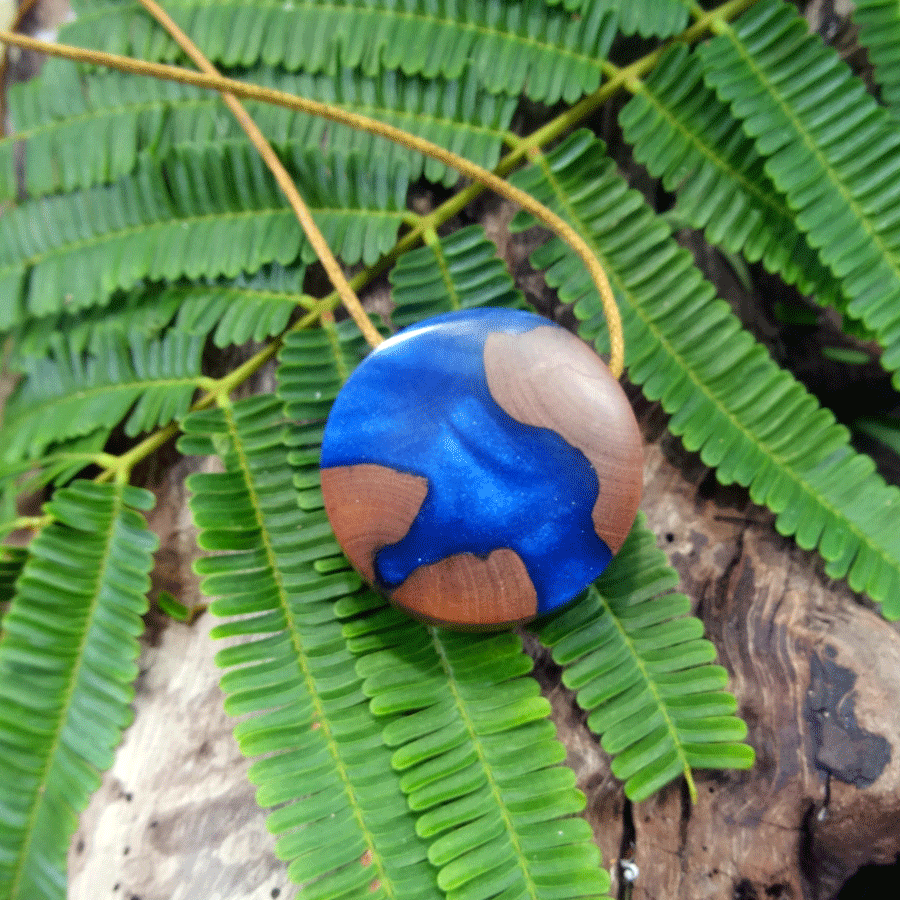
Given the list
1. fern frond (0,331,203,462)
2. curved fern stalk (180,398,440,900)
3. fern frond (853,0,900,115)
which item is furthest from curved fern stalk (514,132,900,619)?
fern frond (0,331,203,462)

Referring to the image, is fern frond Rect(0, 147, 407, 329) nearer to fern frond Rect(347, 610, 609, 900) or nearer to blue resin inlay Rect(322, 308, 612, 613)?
blue resin inlay Rect(322, 308, 612, 613)

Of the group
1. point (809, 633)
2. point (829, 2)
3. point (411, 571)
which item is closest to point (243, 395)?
point (411, 571)

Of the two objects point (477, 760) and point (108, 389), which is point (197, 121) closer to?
point (108, 389)

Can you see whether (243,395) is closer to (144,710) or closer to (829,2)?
(144,710)

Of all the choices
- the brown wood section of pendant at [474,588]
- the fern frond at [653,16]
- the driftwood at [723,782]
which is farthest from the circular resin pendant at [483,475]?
the fern frond at [653,16]

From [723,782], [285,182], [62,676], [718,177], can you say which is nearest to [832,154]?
[718,177]

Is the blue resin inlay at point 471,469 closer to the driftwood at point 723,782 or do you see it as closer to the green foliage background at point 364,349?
the green foliage background at point 364,349
